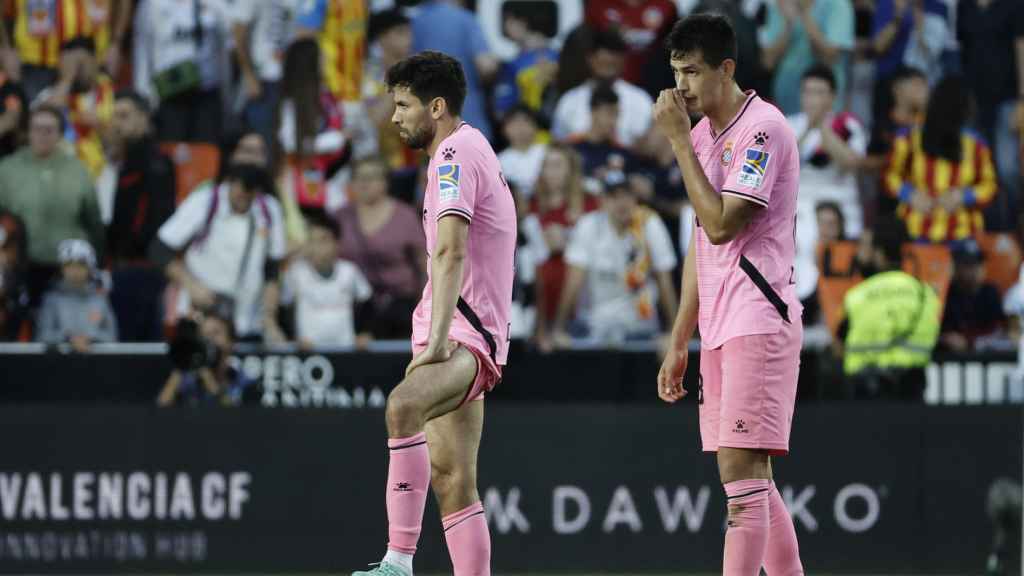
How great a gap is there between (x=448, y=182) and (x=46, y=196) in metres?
7.26

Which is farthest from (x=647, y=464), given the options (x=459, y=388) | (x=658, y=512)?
(x=459, y=388)

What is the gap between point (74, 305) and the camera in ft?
43.0

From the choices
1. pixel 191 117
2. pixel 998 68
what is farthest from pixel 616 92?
pixel 191 117

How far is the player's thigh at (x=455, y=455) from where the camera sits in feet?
23.1

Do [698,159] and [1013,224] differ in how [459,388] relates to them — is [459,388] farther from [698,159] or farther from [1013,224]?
[1013,224]

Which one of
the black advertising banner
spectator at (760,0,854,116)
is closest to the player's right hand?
the black advertising banner

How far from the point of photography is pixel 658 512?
38.5ft

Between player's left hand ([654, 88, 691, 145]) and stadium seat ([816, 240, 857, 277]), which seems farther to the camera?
stadium seat ([816, 240, 857, 277])

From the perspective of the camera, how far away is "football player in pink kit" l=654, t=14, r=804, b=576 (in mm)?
6641

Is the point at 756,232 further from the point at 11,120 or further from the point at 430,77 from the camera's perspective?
the point at 11,120

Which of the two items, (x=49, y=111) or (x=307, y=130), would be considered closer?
(x=49, y=111)

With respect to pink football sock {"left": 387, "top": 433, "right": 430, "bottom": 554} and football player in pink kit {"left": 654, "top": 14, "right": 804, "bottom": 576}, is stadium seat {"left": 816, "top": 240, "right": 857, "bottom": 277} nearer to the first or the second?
football player in pink kit {"left": 654, "top": 14, "right": 804, "bottom": 576}

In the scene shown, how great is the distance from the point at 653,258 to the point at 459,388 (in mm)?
6512

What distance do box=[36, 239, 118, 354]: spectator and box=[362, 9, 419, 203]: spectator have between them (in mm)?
2528
